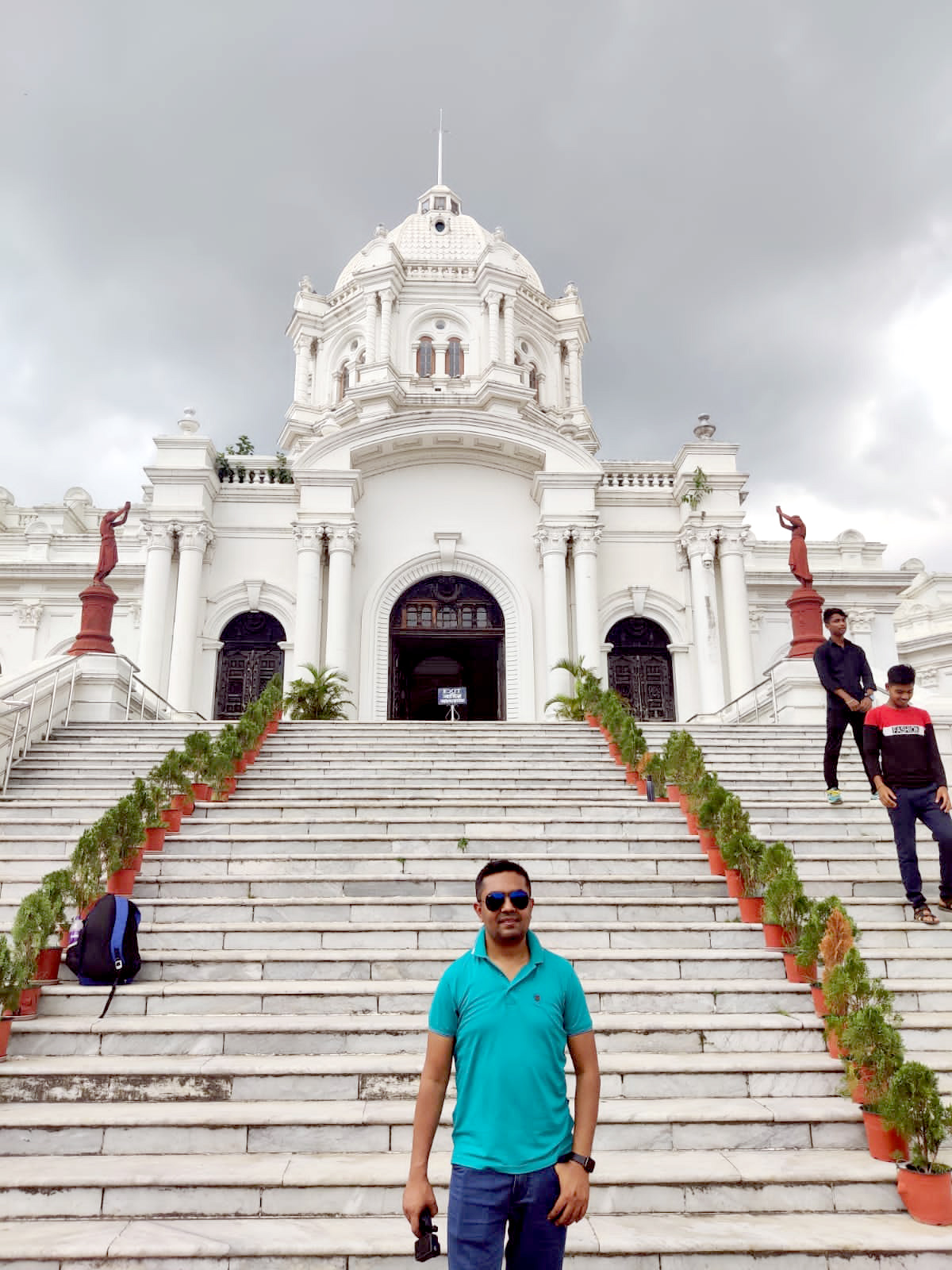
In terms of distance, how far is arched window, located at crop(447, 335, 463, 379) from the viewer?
32.8 meters

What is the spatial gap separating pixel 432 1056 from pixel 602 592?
2013 centimetres

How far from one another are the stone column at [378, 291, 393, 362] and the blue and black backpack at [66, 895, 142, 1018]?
27.5 m

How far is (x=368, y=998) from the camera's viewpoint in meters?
6.09

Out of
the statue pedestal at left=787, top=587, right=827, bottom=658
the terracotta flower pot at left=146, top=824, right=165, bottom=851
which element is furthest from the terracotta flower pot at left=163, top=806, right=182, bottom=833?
the statue pedestal at left=787, top=587, right=827, bottom=658

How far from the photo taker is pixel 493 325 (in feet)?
106

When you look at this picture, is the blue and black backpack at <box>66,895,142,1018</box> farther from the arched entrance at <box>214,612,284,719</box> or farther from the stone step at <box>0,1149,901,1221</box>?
the arched entrance at <box>214,612,284,719</box>

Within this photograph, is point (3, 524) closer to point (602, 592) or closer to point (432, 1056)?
point (602, 592)

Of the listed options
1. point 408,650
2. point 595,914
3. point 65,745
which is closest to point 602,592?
point 408,650

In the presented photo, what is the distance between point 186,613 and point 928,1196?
19.6m

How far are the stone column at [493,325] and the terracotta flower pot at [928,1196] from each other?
29948 mm

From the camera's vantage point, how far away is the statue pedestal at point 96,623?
1473cm

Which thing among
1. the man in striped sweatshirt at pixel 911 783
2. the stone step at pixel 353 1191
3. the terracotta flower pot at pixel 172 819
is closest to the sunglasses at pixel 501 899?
the stone step at pixel 353 1191

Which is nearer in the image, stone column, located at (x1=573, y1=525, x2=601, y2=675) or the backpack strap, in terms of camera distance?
the backpack strap

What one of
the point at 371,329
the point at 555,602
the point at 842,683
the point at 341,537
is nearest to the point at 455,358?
the point at 371,329
